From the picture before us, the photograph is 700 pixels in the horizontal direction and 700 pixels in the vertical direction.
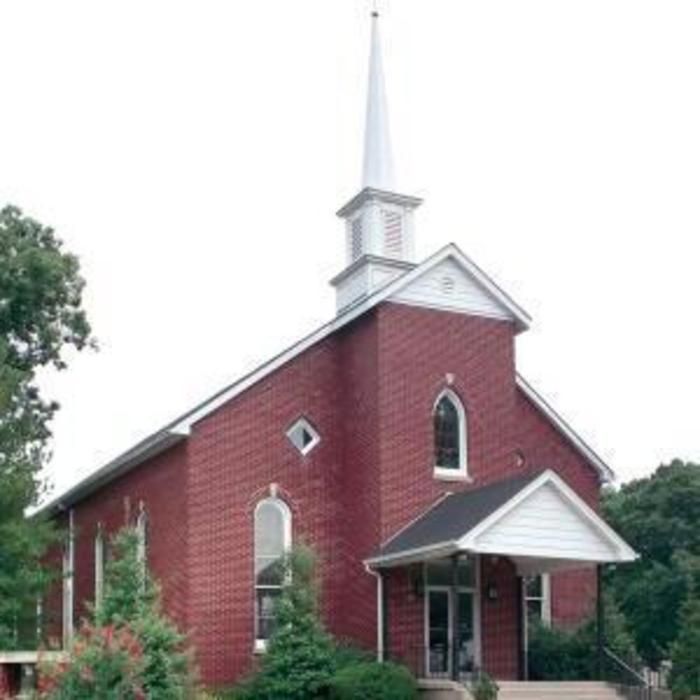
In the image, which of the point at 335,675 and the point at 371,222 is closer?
the point at 335,675

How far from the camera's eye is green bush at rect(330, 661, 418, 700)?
25719 mm

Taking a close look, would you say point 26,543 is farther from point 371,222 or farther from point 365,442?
point 371,222

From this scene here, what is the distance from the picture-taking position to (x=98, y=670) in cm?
2069

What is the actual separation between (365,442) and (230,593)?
14.0 feet

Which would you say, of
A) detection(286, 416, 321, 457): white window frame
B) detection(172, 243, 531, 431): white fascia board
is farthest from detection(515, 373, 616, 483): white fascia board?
detection(286, 416, 321, 457): white window frame

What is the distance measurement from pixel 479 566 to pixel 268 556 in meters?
4.43

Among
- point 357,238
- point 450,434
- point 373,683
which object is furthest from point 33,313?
point 373,683

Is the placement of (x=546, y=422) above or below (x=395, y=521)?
above

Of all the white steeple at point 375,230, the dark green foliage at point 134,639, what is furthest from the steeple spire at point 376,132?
the dark green foliage at point 134,639

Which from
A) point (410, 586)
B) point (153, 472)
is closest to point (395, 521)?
point (410, 586)

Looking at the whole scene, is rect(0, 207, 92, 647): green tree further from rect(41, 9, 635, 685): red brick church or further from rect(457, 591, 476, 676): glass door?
rect(457, 591, 476, 676): glass door

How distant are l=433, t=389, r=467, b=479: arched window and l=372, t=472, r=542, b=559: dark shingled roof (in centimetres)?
87

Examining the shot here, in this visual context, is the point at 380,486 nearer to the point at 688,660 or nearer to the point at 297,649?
the point at 297,649

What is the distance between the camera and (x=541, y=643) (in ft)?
101
